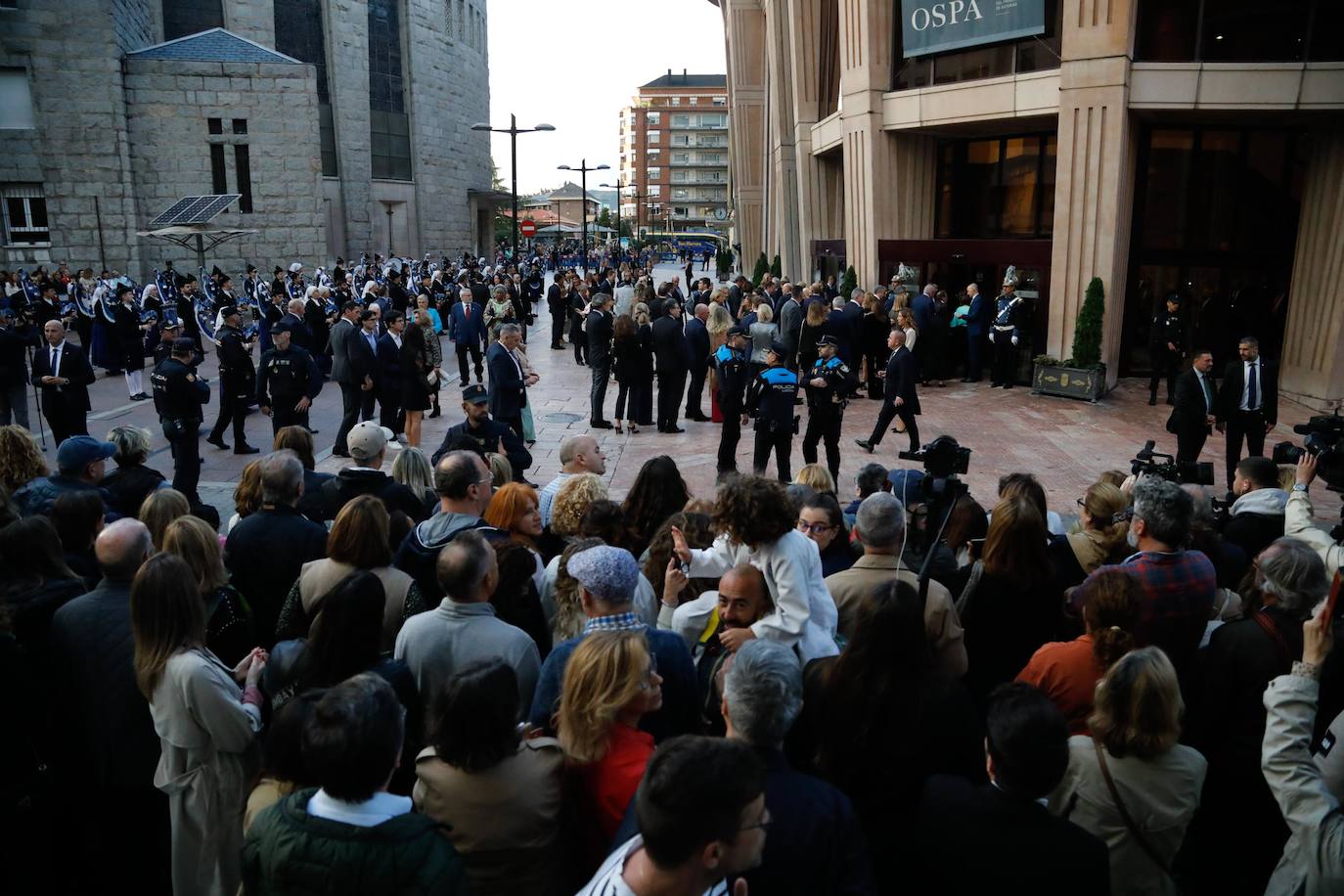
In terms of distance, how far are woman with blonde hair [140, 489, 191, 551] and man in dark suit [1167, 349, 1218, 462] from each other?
31.0 ft

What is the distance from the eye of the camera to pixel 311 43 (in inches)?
1534

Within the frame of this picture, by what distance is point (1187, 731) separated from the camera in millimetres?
4070

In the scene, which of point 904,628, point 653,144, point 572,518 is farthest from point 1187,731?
point 653,144

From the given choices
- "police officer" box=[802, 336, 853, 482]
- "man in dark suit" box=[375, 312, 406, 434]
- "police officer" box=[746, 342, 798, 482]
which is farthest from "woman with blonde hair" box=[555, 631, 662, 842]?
"man in dark suit" box=[375, 312, 406, 434]

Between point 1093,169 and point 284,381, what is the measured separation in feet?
44.2

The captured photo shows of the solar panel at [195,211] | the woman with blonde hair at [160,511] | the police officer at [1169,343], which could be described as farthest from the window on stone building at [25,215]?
the police officer at [1169,343]

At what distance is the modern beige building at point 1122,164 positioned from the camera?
15977 millimetres

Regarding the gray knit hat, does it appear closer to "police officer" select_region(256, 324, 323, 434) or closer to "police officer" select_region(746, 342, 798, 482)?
"police officer" select_region(746, 342, 798, 482)

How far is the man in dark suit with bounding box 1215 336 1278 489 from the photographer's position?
9992mm

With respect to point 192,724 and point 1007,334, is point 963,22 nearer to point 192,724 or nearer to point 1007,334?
point 1007,334

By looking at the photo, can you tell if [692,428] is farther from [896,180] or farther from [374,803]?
[374,803]

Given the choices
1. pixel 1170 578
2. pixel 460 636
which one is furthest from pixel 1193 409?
pixel 460 636

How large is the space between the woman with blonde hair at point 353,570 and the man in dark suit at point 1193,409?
8.80 m

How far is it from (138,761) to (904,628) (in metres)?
3.01
